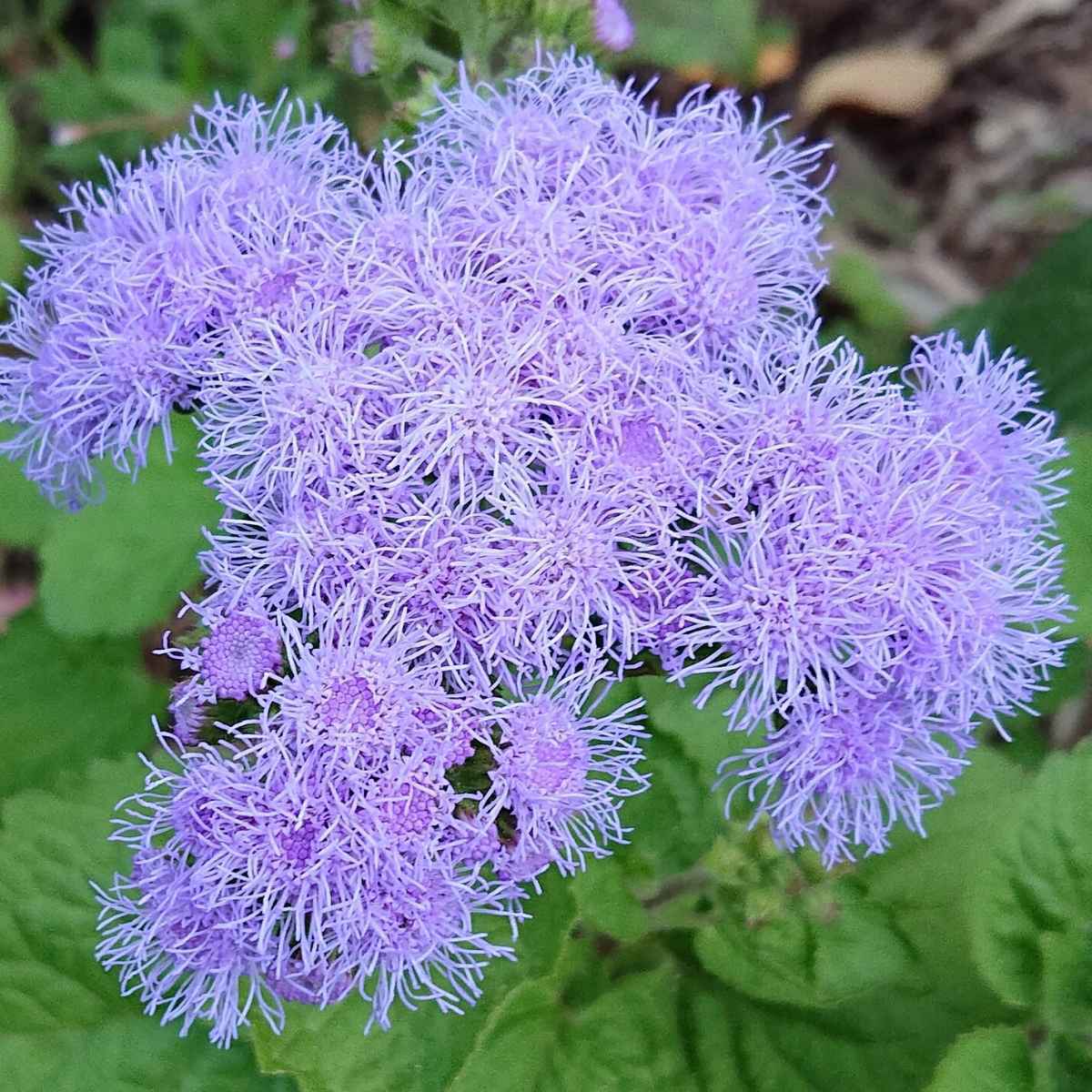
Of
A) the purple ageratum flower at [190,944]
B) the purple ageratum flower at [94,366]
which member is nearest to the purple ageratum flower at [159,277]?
the purple ageratum flower at [94,366]

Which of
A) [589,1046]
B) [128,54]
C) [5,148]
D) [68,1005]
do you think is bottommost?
[68,1005]

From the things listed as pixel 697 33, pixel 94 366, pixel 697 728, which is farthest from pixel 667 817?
pixel 697 33

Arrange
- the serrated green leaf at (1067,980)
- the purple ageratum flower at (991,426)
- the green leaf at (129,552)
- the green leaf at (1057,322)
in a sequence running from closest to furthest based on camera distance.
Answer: the purple ageratum flower at (991,426) → the serrated green leaf at (1067,980) → the green leaf at (129,552) → the green leaf at (1057,322)

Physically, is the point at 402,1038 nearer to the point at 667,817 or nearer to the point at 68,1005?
the point at 667,817

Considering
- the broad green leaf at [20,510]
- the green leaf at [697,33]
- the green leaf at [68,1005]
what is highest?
the green leaf at [697,33]

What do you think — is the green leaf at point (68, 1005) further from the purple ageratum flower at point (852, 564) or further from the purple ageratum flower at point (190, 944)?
the purple ageratum flower at point (852, 564)
